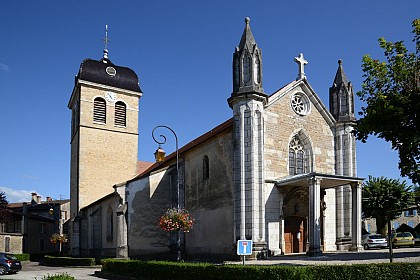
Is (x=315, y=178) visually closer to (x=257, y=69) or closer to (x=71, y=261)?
(x=257, y=69)

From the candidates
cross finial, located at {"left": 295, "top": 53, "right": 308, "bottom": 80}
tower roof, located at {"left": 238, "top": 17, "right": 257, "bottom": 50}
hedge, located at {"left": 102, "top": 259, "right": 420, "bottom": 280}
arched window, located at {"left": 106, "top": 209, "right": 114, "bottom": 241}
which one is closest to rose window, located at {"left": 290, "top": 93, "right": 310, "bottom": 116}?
cross finial, located at {"left": 295, "top": 53, "right": 308, "bottom": 80}

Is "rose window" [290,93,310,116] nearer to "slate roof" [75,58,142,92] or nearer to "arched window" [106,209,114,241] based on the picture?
"arched window" [106,209,114,241]

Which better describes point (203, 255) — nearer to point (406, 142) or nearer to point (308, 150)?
point (308, 150)

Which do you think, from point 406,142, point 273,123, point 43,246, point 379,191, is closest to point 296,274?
point 406,142

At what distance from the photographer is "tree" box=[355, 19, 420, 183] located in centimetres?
1542

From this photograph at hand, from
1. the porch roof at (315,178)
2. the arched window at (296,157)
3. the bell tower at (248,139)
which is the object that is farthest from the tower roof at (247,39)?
the porch roof at (315,178)

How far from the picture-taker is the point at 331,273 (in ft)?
40.7

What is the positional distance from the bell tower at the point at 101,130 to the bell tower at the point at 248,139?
20180 millimetres

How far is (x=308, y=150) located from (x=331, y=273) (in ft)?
44.7

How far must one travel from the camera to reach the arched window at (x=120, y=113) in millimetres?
41875

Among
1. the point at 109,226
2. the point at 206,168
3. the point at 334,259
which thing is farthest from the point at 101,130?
the point at 334,259

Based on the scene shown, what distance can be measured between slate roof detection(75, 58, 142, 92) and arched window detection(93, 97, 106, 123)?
5.58ft

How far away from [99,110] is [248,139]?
74.0 feet

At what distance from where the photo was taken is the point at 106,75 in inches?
1647
